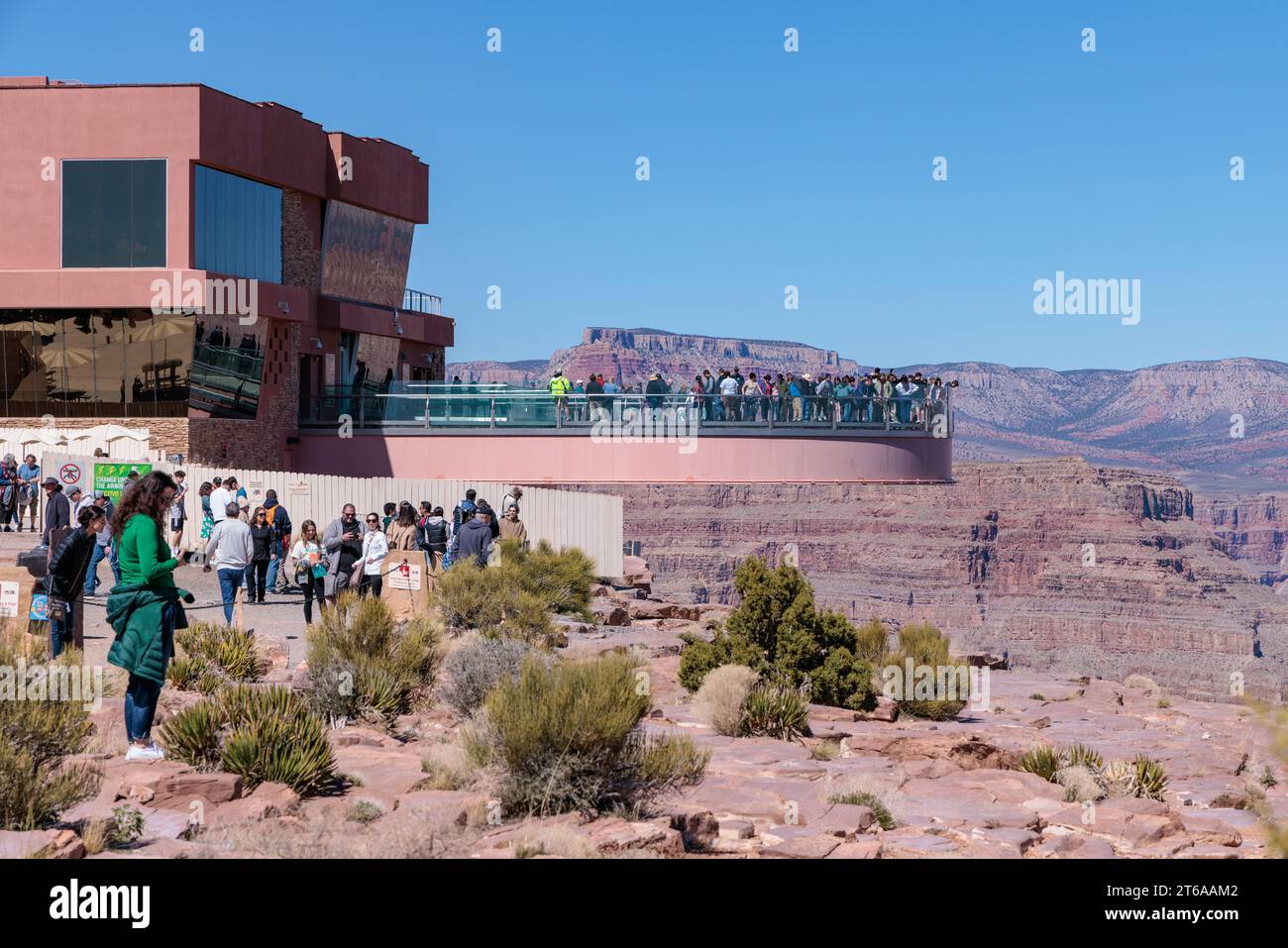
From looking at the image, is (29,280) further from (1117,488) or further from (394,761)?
(1117,488)

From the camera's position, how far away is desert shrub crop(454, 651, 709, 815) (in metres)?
9.22

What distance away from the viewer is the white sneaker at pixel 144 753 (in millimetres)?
9836

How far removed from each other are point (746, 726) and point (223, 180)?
23301 millimetres

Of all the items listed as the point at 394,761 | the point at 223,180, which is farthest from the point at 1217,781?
the point at 223,180

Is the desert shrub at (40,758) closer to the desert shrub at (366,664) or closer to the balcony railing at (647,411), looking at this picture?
the desert shrub at (366,664)

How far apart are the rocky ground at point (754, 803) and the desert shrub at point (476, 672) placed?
0.24 m

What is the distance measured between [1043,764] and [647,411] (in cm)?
2073

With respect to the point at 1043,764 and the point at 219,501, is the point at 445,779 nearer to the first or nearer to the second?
the point at 1043,764

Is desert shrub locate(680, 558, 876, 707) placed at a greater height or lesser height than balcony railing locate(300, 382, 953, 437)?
lesser

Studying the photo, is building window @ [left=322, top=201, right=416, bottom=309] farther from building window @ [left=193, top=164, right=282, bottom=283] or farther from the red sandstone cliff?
the red sandstone cliff

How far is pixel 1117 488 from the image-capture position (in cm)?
19112

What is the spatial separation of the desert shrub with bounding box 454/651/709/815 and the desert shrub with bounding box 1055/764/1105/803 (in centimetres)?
468

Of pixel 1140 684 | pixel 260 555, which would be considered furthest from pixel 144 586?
pixel 1140 684

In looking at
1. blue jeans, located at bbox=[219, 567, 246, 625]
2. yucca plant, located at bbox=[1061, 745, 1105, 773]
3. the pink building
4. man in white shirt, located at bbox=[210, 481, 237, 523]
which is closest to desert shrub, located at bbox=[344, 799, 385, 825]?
yucca plant, located at bbox=[1061, 745, 1105, 773]
